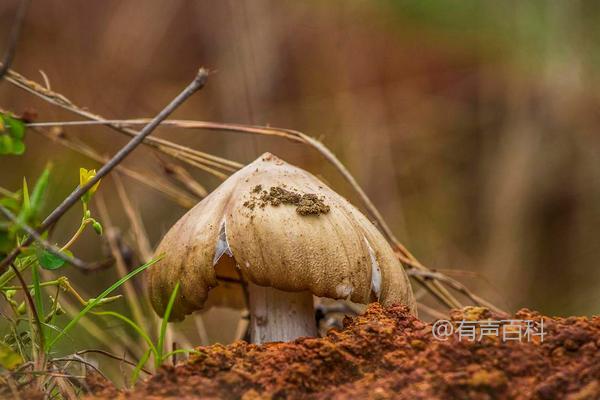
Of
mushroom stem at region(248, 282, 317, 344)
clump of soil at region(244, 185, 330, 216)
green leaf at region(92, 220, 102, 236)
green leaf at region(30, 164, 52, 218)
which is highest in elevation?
green leaf at region(30, 164, 52, 218)

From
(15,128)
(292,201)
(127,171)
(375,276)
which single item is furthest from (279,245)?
(127,171)

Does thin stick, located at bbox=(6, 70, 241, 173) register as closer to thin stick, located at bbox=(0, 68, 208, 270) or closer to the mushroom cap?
the mushroom cap

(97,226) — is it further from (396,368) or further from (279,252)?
(396,368)

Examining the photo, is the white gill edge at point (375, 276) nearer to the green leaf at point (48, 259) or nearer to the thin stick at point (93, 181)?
the thin stick at point (93, 181)

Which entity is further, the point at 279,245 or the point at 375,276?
the point at 375,276

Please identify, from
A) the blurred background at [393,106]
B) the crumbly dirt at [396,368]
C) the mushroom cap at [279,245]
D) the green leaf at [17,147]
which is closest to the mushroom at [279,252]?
the mushroom cap at [279,245]

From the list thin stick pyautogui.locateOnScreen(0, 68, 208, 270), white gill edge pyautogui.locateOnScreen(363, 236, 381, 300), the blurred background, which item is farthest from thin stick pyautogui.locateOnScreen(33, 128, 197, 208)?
the blurred background
